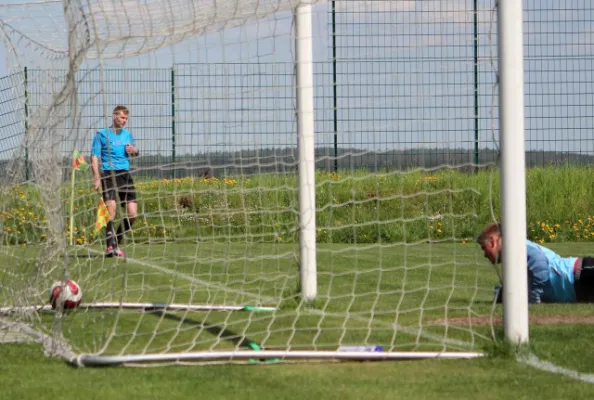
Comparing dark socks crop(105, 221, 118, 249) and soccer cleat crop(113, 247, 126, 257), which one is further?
dark socks crop(105, 221, 118, 249)

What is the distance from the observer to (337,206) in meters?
10.5

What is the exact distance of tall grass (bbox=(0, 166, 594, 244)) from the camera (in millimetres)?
8453

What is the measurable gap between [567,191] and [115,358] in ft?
41.7

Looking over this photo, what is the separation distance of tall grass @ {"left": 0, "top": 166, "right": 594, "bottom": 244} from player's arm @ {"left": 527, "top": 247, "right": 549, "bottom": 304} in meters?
0.43

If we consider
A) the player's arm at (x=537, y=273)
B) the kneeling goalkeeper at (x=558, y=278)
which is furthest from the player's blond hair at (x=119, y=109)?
the player's arm at (x=537, y=273)

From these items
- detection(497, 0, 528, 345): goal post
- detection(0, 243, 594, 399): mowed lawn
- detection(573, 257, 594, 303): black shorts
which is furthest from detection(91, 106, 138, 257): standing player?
detection(573, 257, 594, 303): black shorts

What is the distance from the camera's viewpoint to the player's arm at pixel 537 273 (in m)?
7.84

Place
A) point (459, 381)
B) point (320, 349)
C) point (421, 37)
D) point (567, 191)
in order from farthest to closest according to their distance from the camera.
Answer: point (567, 191)
point (421, 37)
point (320, 349)
point (459, 381)

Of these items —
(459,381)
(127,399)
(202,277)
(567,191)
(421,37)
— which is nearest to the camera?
(127,399)

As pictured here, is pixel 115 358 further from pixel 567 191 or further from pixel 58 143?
pixel 567 191

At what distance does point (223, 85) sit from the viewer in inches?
313

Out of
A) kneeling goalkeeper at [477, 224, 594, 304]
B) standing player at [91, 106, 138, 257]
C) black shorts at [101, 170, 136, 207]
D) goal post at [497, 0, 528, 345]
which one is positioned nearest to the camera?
goal post at [497, 0, 528, 345]

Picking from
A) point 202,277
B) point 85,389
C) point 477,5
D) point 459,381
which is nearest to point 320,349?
point 459,381

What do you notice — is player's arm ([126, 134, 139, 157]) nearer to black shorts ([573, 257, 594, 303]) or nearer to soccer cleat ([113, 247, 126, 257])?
soccer cleat ([113, 247, 126, 257])
